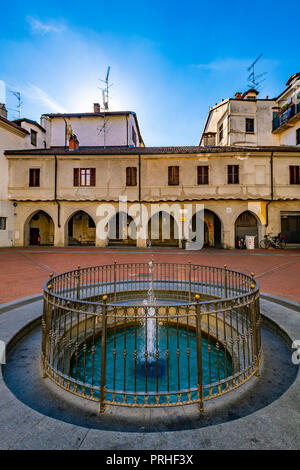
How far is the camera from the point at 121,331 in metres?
5.85

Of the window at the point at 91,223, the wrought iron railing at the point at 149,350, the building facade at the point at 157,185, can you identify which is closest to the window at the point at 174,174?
the building facade at the point at 157,185

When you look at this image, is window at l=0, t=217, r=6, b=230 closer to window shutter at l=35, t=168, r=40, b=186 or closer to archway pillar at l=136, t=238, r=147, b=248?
window shutter at l=35, t=168, r=40, b=186

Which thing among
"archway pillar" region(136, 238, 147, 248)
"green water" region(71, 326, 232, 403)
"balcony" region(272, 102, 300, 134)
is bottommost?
"green water" region(71, 326, 232, 403)

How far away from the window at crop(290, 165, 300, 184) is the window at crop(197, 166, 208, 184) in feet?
24.0

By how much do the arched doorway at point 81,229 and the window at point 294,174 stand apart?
19.9 m

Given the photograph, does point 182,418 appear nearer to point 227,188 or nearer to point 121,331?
point 121,331

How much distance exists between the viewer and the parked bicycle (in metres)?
19.7

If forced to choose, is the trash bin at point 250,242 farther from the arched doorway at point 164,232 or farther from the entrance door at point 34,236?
the entrance door at point 34,236

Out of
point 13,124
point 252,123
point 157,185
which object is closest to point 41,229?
point 13,124

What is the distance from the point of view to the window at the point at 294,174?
19.9m

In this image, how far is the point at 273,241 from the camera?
19.8 metres

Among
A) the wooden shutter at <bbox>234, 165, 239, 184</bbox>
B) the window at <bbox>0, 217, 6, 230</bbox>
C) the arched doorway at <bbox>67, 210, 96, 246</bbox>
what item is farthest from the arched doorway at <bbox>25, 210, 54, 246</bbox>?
the wooden shutter at <bbox>234, 165, 239, 184</bbox>
